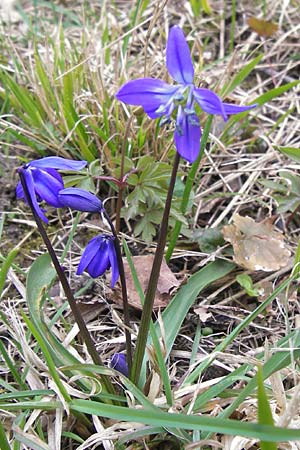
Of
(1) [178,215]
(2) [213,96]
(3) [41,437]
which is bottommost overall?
(3) [41,437]

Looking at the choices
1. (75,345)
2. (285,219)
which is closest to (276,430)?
(75,345)

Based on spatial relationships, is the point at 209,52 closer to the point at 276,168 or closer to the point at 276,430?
the point at 276,168

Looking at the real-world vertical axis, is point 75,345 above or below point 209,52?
below

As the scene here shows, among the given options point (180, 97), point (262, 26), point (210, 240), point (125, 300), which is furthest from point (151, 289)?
point (262, 26)

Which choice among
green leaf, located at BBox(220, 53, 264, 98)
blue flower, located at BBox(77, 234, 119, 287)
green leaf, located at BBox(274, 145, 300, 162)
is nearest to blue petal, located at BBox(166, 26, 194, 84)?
blue flower, located at BBox(77, 234, 119, 287)

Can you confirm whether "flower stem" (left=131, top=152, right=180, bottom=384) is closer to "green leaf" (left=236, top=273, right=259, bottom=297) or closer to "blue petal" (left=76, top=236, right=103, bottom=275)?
"blue petal" (left=76, top=236, right=103, bottom=275)
